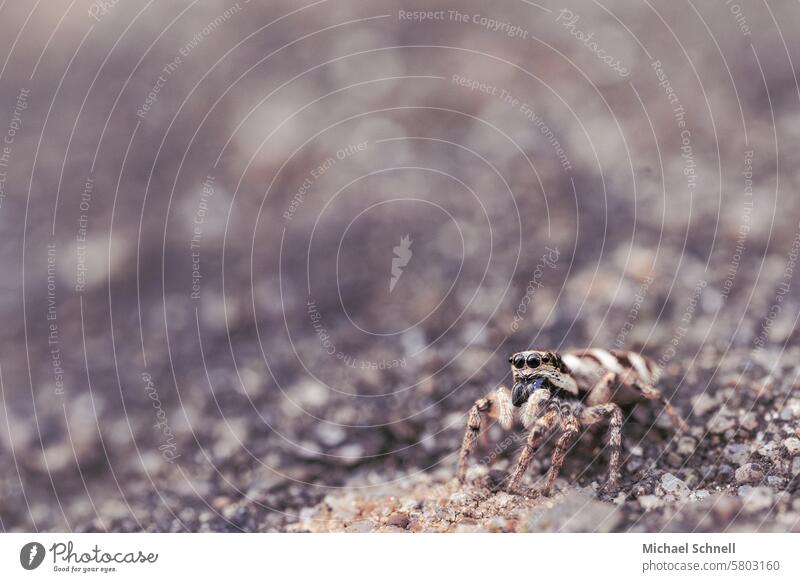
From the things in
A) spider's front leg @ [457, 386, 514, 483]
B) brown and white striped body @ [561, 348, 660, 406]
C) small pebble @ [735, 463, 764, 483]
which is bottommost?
small pebble @ [735, 463, 764, 483]

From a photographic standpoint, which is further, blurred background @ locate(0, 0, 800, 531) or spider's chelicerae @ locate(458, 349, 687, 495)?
blurred background @ locate(0, 0, 800, 531)

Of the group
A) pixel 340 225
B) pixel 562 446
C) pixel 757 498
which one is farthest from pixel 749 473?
pixel 340 225

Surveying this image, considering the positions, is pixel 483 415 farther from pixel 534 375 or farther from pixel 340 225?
pixel 340 225

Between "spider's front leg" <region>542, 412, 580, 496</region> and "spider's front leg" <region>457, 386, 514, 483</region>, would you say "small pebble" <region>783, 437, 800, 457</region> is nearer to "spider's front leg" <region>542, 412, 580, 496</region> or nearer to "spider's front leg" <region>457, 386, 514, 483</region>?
"spider's front leg" <region>542, 412, 580, 496</region>

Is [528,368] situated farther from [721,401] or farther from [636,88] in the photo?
[636,88]

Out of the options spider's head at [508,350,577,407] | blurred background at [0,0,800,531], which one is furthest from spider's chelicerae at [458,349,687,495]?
blurred background at [0,0,800,531]
